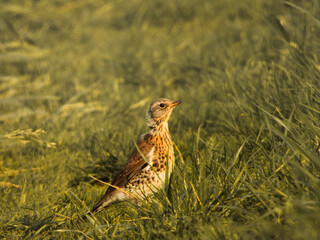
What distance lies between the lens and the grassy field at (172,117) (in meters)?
3.26

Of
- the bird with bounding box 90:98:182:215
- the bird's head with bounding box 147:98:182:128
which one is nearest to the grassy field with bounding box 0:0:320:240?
the bird with bounding box 90:98:182:215

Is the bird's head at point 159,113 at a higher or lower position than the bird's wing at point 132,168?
higher

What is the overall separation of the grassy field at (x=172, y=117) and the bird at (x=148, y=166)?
170mm

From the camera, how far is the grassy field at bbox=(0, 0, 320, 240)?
3264 mm

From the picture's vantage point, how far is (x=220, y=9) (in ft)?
34.1

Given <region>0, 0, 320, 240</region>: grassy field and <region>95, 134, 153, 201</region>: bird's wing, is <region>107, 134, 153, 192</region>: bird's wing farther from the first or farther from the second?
<region>0, 0, 320, 240</region>: grassy field

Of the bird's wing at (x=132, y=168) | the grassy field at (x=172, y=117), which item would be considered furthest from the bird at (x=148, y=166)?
the grassy field at (x=172, y=117)

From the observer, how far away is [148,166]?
14.8ft

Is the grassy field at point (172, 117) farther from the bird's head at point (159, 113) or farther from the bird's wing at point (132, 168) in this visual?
the bird's head at point (159, 113)

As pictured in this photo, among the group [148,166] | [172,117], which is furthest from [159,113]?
[172,117]

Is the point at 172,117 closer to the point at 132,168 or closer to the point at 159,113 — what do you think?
the point at 159,113

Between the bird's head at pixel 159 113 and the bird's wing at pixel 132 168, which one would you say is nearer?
the bird's wing at pixel 132 168

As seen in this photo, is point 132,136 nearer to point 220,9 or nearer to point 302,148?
point 302,148

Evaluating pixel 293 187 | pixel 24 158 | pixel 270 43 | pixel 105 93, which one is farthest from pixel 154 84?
pixel 293 187
